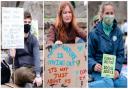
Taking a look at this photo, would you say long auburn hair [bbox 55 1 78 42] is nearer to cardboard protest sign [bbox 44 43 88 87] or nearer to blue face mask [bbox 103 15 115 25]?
cardboard protest sign [bbox 44 43 88 87]

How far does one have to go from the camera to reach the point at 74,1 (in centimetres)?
245

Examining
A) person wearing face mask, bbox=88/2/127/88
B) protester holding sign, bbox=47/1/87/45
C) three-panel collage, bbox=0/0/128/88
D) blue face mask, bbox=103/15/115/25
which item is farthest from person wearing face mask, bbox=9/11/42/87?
blue face mask, bbox=103/15/115/25

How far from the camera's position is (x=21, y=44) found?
8.09 ft

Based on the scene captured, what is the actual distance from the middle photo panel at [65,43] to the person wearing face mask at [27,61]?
7cm

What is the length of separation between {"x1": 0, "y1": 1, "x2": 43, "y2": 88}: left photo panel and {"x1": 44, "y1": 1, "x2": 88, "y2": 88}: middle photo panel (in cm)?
6

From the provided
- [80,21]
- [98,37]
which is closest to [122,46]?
[98,37]

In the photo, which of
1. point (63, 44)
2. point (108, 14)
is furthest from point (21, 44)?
point (108, 14)

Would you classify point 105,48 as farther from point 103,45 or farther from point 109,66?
point 109,66

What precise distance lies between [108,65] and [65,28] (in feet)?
1.37

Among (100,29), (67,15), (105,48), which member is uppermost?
(67,15)

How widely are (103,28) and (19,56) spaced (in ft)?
2.13

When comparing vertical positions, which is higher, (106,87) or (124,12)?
(124,12)

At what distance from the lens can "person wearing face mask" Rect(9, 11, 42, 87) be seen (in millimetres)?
2463

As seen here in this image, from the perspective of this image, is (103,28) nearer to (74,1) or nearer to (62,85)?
(74,1)
